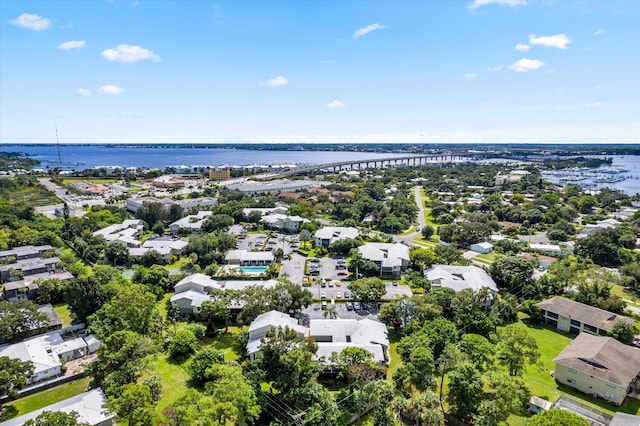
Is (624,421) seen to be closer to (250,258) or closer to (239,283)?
(239,283)

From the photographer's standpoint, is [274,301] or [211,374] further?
[274,301]

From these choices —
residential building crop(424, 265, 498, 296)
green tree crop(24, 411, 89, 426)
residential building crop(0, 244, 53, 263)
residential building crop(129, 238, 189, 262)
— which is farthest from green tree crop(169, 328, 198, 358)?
residential building crop(0, 244, 53, 263)

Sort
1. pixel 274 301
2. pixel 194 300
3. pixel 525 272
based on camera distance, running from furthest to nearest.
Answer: pixel 525 272 < pixel 194 300 < pixel 274 301

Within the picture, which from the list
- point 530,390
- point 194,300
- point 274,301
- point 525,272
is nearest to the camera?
point 530,390

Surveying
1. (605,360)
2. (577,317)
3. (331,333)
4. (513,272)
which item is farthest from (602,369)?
(331,333)

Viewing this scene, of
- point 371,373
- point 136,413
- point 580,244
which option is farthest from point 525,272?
point 136,413

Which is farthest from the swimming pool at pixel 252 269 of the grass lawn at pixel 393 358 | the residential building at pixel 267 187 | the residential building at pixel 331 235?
the residential building at pixel 267 187

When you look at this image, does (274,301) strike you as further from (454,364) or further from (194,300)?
(454,364)
